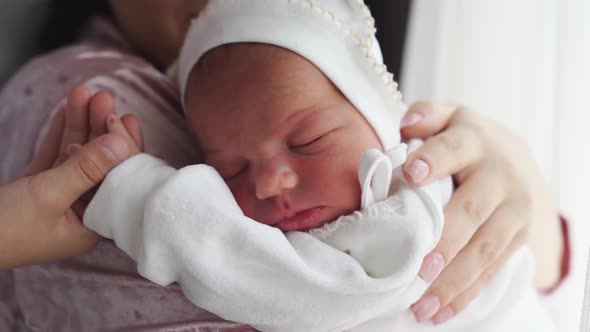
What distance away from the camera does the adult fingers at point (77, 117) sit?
3.25 feet

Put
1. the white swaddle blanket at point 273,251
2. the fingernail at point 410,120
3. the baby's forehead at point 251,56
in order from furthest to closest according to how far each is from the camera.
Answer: the fingernail at point 410,120 < the baby's forehead at point 251,56 < the white swaddle blanket at point 273,251

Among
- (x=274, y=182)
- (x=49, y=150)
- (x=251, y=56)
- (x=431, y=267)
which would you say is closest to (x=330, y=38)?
(x=251, y=56)

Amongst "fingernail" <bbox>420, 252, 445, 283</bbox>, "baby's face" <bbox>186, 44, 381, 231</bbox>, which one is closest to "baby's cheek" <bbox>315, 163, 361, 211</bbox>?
"baby's face" <bbox>186, 44, 381, 231</bbox>

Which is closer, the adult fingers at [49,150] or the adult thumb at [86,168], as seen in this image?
the adult thumb at [86,168]

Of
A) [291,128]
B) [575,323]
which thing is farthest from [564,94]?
[291,128]

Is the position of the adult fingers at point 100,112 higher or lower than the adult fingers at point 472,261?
higher

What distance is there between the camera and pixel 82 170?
88 centimetres

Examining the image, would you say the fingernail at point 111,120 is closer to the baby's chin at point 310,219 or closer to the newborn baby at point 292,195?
the newborn baby at point 292,195

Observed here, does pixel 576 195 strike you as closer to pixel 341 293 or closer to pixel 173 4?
pixel 341 293

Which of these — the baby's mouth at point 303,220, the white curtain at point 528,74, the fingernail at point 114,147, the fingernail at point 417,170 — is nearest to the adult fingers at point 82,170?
the fingernail at point 114,147

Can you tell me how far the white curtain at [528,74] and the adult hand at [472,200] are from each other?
0.22ft

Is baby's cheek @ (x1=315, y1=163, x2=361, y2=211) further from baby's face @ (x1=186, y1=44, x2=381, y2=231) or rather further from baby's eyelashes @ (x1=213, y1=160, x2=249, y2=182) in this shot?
baby's eyelashes @ (x1=213, y1=160, x2=249, y2=182)

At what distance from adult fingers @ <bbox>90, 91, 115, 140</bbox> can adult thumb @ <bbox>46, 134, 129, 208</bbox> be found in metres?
0.08

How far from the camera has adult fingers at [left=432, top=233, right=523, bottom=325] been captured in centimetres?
90
